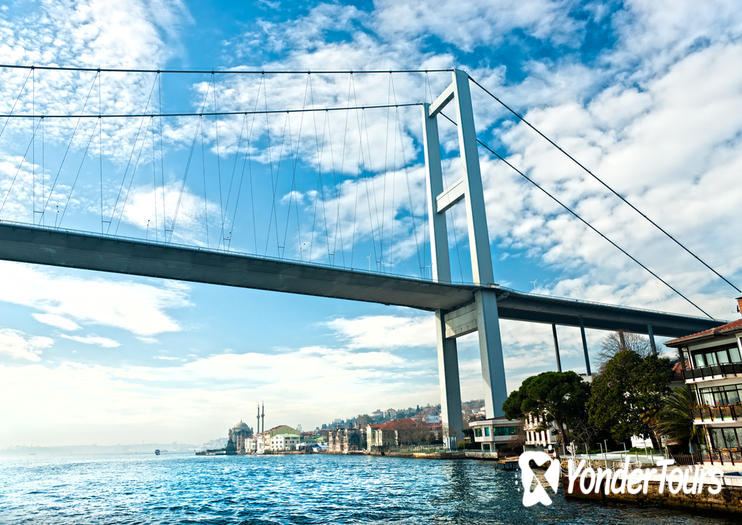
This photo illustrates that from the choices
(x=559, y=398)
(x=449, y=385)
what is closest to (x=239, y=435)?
(x=449, y=385)

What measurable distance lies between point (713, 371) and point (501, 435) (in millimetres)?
31525

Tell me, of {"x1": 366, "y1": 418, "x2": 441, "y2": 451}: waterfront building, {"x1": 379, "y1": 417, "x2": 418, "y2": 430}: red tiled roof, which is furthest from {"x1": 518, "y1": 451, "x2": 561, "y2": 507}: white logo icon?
{"x1": 379, "y1": 417, "x2": 418, "y2": 430}: red tiled roof

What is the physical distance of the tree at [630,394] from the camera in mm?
23328

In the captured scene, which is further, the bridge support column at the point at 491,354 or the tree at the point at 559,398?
the bridge support column at the point at 491,354

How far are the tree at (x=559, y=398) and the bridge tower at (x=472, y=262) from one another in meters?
9.55

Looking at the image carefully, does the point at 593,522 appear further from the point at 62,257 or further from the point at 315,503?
the point at 62,257

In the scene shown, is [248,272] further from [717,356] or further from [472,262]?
[717,356]

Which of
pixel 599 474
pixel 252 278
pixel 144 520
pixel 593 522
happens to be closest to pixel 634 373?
pixel 599 474

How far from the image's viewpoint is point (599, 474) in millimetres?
18609

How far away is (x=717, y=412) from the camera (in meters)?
19.2

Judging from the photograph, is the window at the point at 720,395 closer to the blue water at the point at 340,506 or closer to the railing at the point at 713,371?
the railing at the point at 713,371

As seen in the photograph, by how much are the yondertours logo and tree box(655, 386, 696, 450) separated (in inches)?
102

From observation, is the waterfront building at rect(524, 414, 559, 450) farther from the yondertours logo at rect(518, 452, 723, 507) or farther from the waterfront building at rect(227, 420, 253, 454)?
the waterfront building at rect(227, 420, 253, 454)

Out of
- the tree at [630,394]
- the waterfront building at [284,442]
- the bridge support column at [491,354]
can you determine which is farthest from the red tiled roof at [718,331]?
the waterfront building at [284,442]
